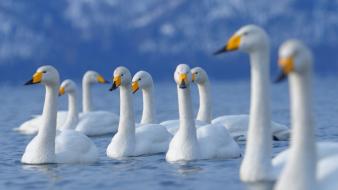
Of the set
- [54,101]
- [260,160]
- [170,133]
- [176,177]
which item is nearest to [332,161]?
[260,160]

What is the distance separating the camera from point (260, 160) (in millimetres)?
13398

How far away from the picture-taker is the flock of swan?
10.9 metres

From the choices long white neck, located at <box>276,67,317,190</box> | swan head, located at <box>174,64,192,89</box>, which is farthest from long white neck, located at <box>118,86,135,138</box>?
long white neck, located at <box>276,67,317,190</box>

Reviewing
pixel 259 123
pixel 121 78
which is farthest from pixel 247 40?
pixel 121 78

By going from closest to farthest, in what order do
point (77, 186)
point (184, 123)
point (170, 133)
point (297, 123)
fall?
point (297, 123), point (77, 186), point (184, 123), point (170, 133)

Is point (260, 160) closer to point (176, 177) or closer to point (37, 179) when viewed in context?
point (176, 177)

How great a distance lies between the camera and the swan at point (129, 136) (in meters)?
20.0

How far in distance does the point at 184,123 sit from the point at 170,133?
389 centimetres

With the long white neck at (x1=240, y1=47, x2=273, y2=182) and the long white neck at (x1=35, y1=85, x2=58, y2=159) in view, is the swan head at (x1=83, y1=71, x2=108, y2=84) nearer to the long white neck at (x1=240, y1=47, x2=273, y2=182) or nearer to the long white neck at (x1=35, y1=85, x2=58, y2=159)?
the long white neck at (x1=35, y1=85, x2=58, y2=159)

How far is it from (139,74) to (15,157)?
10.8 feet

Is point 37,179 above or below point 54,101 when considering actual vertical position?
below

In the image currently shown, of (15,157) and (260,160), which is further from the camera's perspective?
(15,157)

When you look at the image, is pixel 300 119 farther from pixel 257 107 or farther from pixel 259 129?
pixel 257 107

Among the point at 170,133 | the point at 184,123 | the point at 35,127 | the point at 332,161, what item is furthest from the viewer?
the point at 35,127
